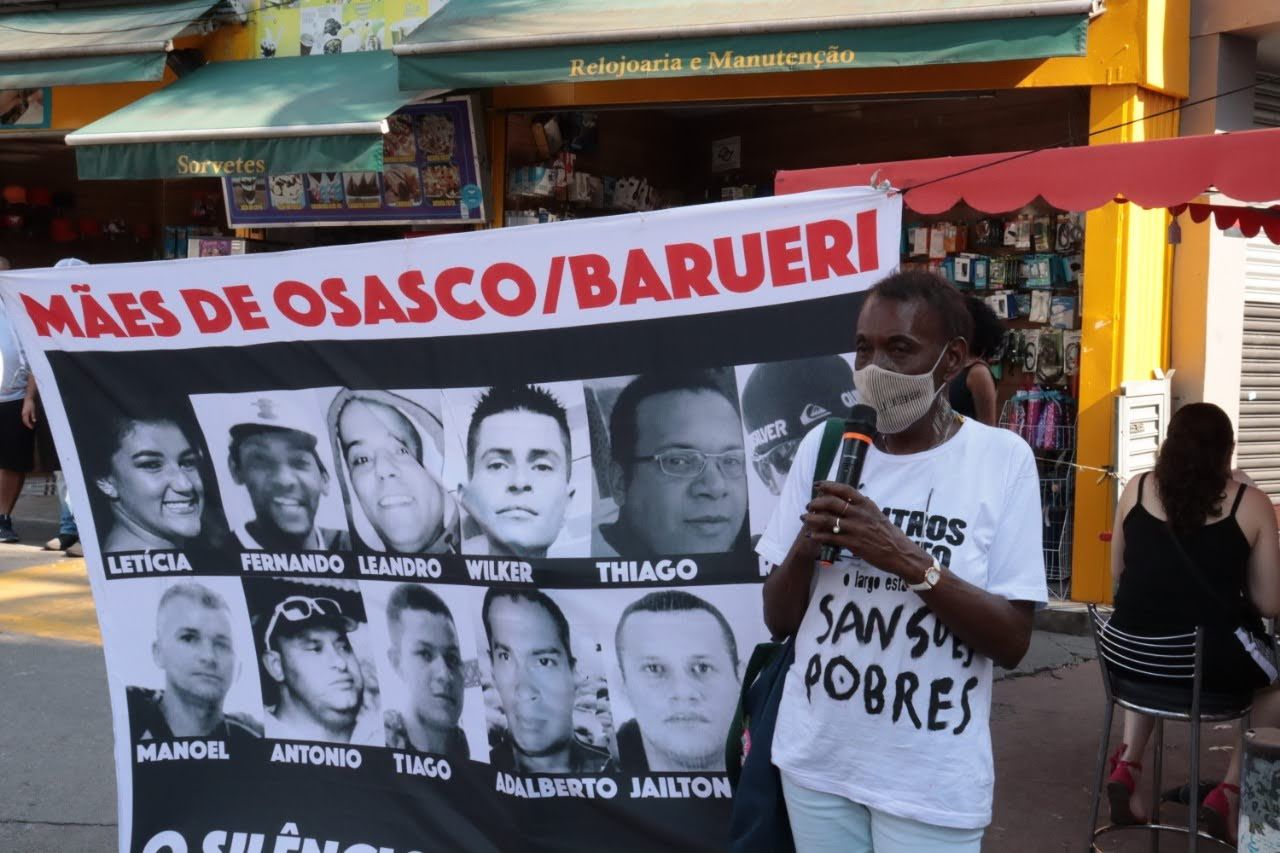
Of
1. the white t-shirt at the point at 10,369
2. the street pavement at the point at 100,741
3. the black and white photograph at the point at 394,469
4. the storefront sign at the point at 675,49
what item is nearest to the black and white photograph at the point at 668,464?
the black and white photograph at the point at 394,469

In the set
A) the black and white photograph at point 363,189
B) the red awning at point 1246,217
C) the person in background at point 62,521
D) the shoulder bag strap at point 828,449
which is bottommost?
the person in background at point 62,521

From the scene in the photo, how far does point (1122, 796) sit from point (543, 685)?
2434 mm

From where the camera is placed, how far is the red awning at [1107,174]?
12.8 feet

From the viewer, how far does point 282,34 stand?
10.8 metres

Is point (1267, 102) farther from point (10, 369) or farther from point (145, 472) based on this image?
point (10, 369)

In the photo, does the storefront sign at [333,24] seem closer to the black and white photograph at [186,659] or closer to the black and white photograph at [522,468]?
the black and white photograph at [186,659]

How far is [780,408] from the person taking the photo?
10.5ft

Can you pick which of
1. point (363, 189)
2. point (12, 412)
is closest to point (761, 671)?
point (363, 189)

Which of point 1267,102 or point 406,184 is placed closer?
point 1267,102

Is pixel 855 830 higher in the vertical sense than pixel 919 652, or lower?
lower

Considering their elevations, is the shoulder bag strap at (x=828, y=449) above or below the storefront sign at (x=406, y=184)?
below

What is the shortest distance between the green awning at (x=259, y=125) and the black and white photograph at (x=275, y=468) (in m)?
5.34

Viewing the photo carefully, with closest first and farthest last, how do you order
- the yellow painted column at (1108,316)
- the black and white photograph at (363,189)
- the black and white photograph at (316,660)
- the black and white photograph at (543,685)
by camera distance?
the black and white photograph at (543,685)
the black and white photograph at (316,660)
the yellow painted column at (1108,316)
the black and white photograph at (363,189)

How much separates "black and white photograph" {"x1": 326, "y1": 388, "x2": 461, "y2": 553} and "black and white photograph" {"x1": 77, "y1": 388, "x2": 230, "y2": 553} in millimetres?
447
